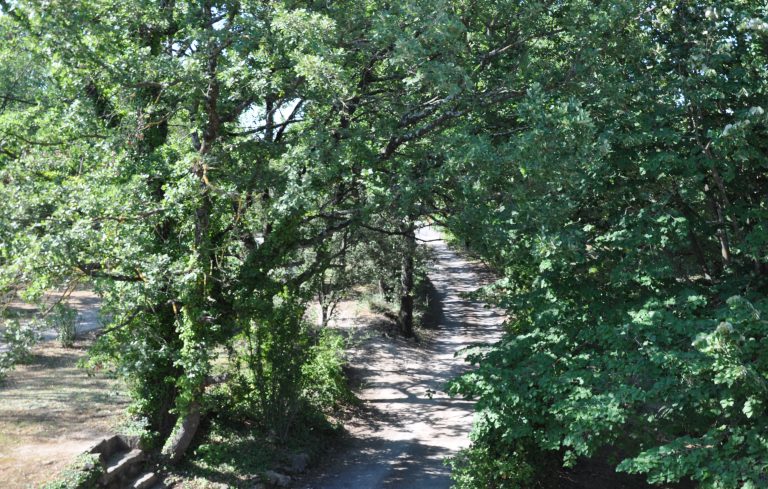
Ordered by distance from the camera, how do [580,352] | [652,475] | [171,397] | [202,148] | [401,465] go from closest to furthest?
[652,475], [580,352], [202,148], [171,397], [401,465]

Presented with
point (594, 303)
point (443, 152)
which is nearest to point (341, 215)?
point (443, 152)

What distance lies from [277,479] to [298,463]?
0.87 m

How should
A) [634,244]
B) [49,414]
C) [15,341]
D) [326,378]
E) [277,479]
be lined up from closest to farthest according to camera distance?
[15,341] < [634,244] < [49,414] < [277,479] < [326,378]

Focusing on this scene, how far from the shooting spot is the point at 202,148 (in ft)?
32.6

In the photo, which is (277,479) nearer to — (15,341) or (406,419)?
(406,419)

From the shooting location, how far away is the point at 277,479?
11.5m

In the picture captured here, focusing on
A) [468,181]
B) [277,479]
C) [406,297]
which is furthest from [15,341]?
[406,297]

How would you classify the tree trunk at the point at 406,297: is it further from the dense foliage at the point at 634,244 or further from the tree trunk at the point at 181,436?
the dense foliage at the point at 634,244

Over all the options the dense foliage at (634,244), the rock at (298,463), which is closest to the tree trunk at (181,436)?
the rock at (298,463)

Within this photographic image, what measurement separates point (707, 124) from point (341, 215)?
5825mm

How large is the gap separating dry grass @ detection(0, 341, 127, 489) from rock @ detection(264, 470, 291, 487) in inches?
103

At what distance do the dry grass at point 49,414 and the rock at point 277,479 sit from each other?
2614mm

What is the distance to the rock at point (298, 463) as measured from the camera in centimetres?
1218

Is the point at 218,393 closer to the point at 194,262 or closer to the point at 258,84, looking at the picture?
the point at 194,262
